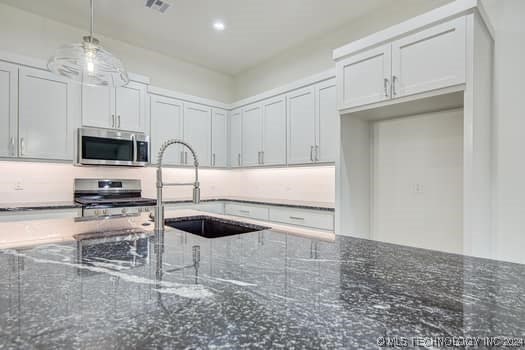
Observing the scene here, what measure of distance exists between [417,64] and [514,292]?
6.59 feet

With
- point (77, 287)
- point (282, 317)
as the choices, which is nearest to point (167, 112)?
point (77, 287)

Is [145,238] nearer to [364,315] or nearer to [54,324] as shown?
[54,324]

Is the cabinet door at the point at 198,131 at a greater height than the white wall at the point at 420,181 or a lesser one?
greater

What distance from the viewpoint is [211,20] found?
128 inches

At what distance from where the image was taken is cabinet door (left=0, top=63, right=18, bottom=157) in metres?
2.71

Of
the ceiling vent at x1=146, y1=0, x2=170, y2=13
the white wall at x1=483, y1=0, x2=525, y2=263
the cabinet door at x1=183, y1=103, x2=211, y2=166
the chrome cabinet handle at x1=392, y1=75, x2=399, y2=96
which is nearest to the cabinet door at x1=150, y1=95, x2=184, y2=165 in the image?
the cabinet door at x1=183, y1=103, x2=211, y2=166

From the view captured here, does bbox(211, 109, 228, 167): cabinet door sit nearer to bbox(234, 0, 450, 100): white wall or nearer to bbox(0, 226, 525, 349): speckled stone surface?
bbox(234, 0, 450, 100): white wall

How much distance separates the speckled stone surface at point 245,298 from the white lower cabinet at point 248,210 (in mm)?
2563

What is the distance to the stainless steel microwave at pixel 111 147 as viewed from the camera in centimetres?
306

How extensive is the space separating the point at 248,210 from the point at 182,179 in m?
1.23

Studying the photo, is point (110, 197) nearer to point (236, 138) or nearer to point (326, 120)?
point (236, 138)

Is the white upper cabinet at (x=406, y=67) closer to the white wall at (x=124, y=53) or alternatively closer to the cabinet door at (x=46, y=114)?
the white wall at (x=124, y=53)

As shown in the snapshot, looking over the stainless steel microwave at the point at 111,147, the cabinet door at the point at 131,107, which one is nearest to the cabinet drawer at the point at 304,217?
the stainless steel microwave at the point at 111,147

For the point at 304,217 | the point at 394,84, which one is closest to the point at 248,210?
the point at 304,217
